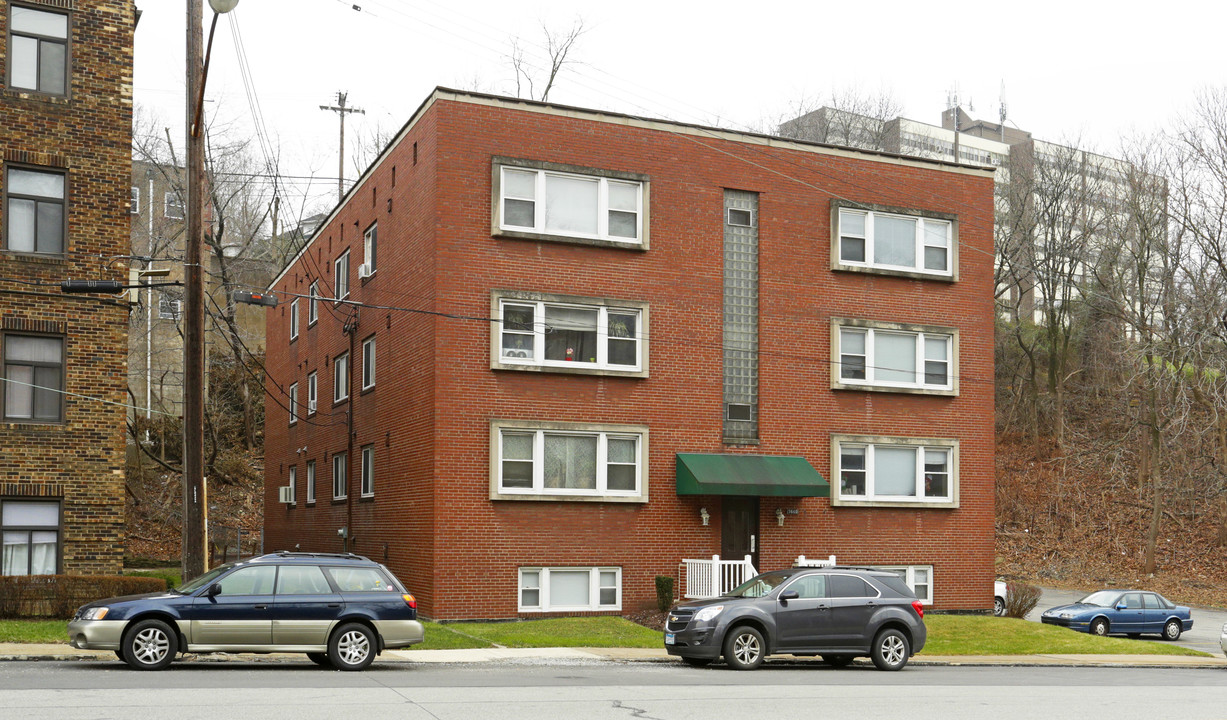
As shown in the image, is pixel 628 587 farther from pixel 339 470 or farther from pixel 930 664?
pixel 339 470

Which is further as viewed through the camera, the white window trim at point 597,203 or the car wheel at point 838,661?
the white window trim at point 597,203

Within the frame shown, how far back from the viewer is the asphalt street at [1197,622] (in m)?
33.0

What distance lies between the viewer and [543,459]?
2691cm

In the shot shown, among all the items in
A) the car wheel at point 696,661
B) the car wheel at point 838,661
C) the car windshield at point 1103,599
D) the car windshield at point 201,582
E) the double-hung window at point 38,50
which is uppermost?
the double-hung window at point 38,50

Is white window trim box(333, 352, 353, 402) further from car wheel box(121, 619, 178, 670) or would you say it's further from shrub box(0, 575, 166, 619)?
car wheel box(121, 619, 178, 670)

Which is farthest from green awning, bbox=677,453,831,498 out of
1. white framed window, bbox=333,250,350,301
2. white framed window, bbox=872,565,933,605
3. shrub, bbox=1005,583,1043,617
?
white framed window, bbox=333,250,350,301

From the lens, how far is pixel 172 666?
57.5ft

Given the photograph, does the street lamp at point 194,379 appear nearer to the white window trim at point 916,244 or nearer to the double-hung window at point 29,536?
the double-hung window at point 29,536

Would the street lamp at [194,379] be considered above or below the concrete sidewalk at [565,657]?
above

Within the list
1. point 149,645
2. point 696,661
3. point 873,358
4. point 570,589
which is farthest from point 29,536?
point 873,358

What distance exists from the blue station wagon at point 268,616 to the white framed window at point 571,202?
34.4ft

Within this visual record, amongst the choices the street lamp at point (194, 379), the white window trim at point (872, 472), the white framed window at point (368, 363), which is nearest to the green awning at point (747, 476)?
the white window trim at point (872, 472)

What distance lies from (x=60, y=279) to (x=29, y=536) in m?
5.12

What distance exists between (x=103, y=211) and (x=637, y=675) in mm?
15057
